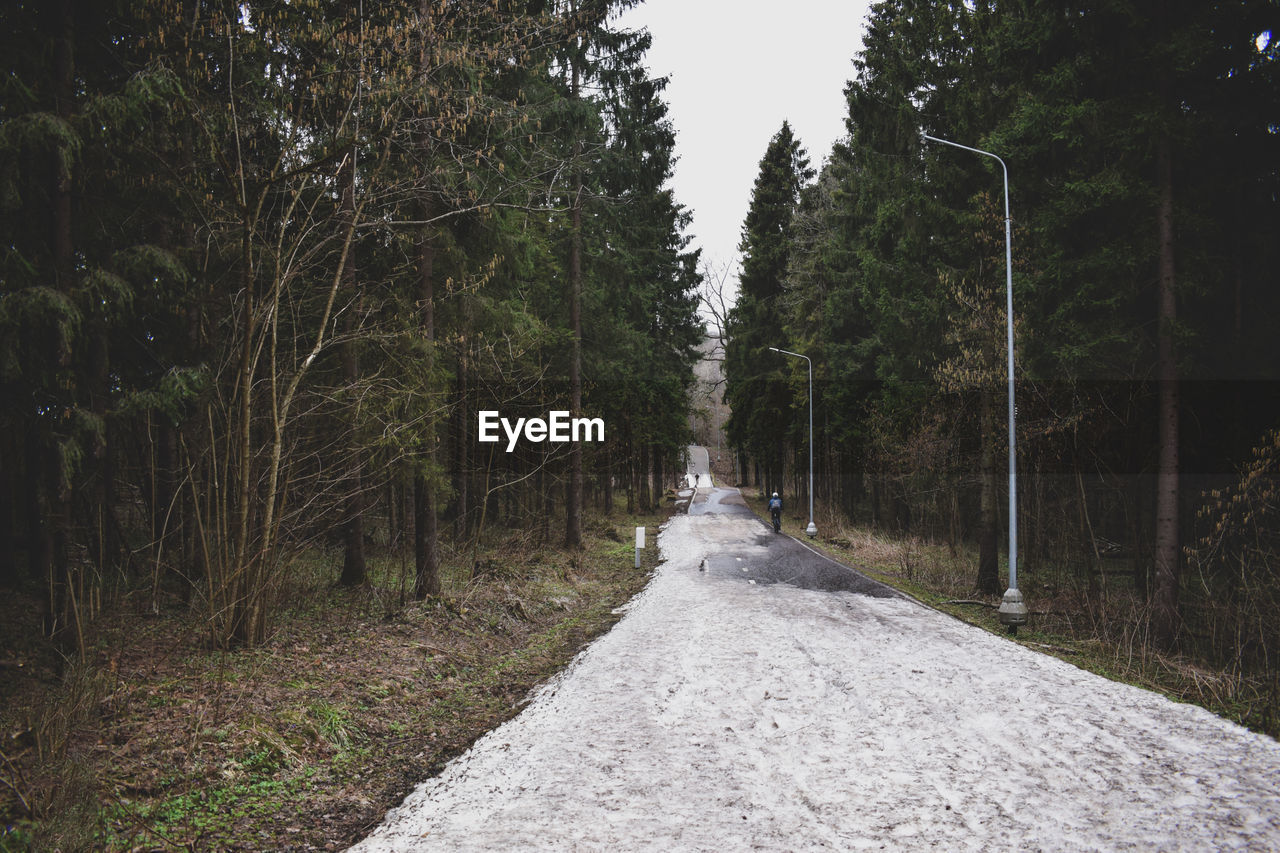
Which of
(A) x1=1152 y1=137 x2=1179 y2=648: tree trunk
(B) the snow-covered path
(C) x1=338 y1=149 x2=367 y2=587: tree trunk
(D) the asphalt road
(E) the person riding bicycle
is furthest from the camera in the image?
(E) the person riding bicycle

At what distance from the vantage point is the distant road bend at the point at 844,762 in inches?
187

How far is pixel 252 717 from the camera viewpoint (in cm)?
591

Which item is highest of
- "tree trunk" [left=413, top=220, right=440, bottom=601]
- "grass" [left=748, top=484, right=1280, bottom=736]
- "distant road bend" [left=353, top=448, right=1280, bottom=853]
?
"tree trunk" [left=413, top=220, right=440, bottom=601]

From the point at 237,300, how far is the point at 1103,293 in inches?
561

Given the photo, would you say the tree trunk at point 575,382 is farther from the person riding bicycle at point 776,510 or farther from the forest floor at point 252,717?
the person riding bicycle at point 776,510

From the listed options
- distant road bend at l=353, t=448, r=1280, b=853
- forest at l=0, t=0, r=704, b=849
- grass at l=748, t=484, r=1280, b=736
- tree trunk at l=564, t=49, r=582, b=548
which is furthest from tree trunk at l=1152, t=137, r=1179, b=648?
tree trunk at l=564, t=49, r=582, b=548

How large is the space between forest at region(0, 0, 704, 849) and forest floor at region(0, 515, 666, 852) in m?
0.08

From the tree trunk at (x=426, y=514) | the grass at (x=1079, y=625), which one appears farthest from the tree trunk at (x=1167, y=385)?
the tree trunk at (x=426, y=514)

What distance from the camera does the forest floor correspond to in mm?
4469

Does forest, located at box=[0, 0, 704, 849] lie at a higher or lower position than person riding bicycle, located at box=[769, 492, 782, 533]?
higher

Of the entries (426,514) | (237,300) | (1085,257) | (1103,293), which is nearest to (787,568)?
(1103,293)

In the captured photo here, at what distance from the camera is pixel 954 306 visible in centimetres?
1630

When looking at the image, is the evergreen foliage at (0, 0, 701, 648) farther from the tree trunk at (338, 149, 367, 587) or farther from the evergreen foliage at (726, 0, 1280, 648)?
the evergreen foliage at (726, 0, 1280, 648)

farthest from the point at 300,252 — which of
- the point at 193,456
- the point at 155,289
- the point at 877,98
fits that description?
the point at 877,98
